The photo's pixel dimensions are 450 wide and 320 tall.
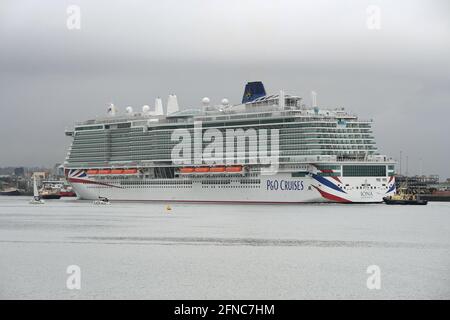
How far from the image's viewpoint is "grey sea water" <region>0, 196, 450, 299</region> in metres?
34.3

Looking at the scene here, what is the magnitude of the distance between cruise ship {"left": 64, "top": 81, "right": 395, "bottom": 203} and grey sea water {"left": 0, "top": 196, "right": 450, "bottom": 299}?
2230cm

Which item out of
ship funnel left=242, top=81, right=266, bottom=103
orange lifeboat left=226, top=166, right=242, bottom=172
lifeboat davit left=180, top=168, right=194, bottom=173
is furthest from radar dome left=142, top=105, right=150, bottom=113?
orange lifeboat left=226, top=166, right=242, bottom=172

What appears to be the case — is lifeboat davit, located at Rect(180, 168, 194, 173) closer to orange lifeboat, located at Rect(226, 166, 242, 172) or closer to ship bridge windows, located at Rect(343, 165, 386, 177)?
orange lifeboat, located at Rect(226, 166, 242, 172)

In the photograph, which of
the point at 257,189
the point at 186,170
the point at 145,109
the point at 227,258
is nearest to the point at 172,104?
the point at 145,109

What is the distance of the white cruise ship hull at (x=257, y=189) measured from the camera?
92.0 m

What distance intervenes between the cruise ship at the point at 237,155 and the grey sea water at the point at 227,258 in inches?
878

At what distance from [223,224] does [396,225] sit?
12960 mm

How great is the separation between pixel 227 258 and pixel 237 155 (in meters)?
57.5

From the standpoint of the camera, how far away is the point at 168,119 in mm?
114812

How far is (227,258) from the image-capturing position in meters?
43.7

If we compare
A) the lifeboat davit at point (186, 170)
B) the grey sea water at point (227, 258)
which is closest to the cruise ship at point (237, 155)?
the lifeboat davit at point (186, 170)
